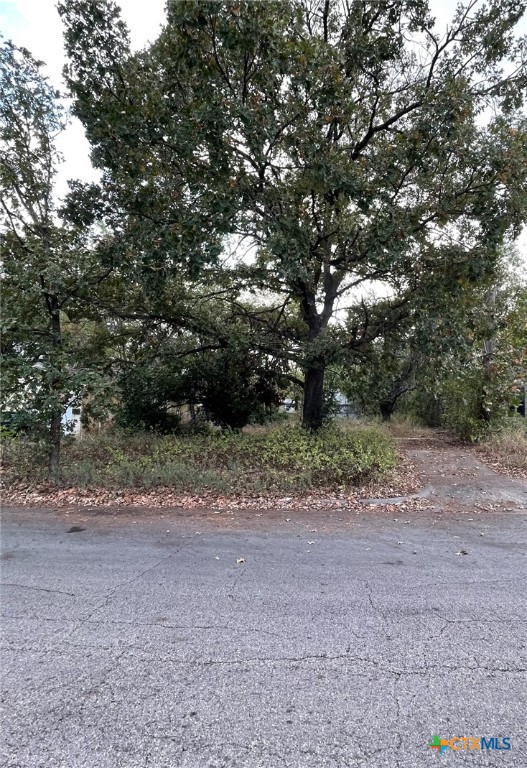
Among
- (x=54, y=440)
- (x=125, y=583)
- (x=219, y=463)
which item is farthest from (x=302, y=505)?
(x=54, y=440)

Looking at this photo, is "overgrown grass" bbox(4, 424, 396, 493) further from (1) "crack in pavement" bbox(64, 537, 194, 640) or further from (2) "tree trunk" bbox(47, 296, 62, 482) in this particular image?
(1) "crack in pavement" bbox(64, 537, 194, 640)

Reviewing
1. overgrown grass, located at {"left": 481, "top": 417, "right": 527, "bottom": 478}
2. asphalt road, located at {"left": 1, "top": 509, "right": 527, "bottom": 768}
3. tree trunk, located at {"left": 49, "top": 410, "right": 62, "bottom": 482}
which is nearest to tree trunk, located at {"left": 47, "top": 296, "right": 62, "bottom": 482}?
tree trunk, located at {"left": 49, "top": 410, "right": 62, "bottom": 482}

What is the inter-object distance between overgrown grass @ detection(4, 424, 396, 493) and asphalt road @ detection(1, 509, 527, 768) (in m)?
2.17

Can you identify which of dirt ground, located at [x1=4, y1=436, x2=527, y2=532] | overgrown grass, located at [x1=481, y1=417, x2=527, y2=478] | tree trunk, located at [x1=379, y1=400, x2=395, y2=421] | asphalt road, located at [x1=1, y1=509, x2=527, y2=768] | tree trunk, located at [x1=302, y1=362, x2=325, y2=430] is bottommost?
dirt ground, located at [x1=4, y1=436, x2=527, y2=532]

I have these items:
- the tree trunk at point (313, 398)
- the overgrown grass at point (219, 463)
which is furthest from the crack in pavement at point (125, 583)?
the tree trunk at point (313, 398)

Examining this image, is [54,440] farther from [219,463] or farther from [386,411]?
[386,411]

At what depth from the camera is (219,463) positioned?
724 centimetres

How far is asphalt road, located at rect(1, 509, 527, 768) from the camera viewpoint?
175 centimetres

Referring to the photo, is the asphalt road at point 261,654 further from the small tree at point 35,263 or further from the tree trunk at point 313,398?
the tree trunk at point 313,398

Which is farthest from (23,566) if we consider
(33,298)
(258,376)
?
(258,376)

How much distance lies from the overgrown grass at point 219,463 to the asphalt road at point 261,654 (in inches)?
85.6

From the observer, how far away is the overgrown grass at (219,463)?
Answer: 6.43 metres

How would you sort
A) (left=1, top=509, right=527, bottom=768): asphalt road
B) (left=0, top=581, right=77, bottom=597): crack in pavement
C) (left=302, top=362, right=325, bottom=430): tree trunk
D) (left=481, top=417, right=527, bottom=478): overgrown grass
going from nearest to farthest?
(left=1, top=509, right=527, bottom=768): asphalt road
(left=0, top=581, right=77, bottom=597): crack in pavement
(left=481, top=417, right=527, bottom=478): overgrown grass
(left=302, top=362, right=325, bottom=430): tree trunk

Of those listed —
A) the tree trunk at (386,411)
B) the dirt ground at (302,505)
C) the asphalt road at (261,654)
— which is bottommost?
the dirt ground at (302,505)
